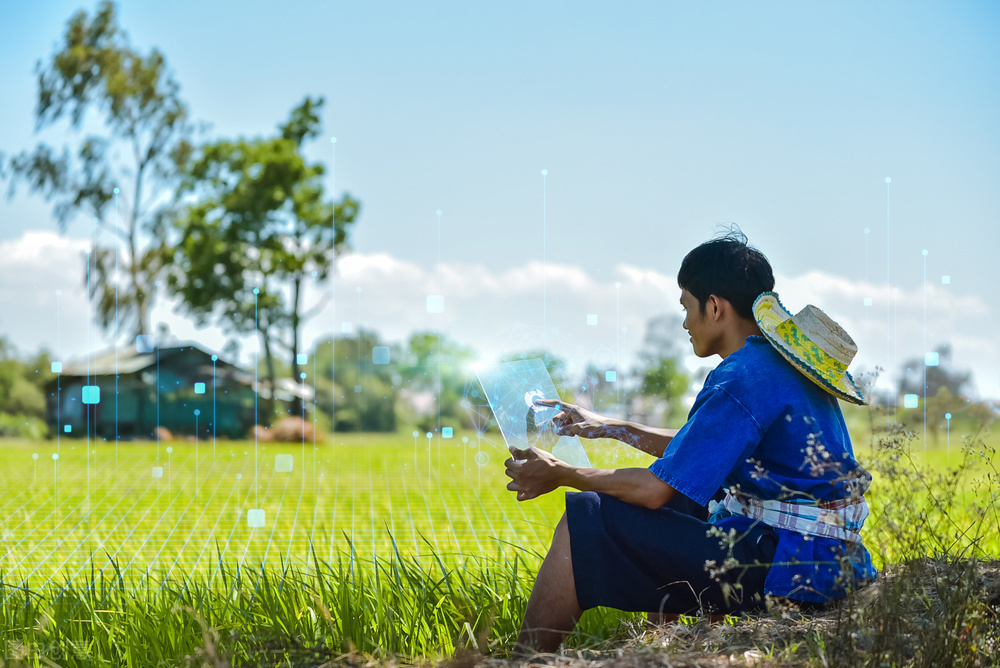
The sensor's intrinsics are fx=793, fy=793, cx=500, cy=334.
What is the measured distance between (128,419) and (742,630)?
665 inches

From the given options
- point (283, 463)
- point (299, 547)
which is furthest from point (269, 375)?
point (299, 547)

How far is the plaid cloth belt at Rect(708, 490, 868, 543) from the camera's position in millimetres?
2346

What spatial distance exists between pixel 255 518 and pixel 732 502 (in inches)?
189

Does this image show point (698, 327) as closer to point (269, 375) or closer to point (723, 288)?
point (723, 288)

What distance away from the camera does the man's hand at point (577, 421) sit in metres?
2.94

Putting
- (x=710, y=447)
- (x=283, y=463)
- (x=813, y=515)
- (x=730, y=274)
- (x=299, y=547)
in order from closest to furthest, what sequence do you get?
(x=710, y=447) < (x=813, y=515) < (x=730, y=274) < (x=299, y=547) < (x=283, y=463)

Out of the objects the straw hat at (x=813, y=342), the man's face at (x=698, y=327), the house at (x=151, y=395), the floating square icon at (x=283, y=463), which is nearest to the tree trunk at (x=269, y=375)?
the house at (x=151, y=395)

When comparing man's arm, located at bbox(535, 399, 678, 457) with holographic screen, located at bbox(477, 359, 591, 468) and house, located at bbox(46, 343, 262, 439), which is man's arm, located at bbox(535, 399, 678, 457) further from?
house, located at bbox(46, 343, 262, 439)

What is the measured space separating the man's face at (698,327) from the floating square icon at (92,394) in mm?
16112

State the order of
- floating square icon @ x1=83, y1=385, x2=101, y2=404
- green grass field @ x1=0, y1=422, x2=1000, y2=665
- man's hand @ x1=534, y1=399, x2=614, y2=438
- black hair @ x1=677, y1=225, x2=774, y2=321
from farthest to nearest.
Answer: floating square icon @ x1=83, y1=385, x2=101, y2=404
man's hand @ x1=534, y1=399, x2=614, y2=438
green grass field @ x1=0, y1=422, x2=1000, y2=665
black hair @ x1=677, y1=225, x2=774, y2=321

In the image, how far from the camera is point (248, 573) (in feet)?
11.5

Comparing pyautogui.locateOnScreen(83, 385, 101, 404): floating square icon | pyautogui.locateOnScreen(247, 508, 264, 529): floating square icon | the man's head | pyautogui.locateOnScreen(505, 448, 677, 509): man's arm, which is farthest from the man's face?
pyautogui.locateOnScreen(83, 385, 101, 404): floating square icon

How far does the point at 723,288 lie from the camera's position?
259cm

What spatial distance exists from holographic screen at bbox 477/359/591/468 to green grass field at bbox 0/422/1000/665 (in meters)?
0.13
